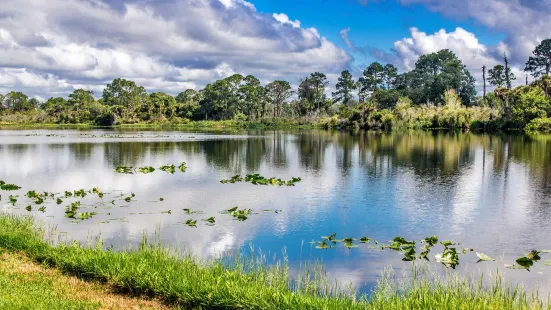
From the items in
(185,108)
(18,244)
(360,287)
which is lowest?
(360,287)

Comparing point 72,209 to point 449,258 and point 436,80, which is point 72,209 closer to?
point 449,258

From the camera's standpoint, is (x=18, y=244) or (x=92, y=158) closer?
(x=18, y=244)

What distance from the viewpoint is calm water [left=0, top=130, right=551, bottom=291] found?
42.9ft

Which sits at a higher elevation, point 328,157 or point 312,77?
point 312,77

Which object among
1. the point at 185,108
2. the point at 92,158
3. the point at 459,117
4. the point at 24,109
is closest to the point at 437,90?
the point at 459,117

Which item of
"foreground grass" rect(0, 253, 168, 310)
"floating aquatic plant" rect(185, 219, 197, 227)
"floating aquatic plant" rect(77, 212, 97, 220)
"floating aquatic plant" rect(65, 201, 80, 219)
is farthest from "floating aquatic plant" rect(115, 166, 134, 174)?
"foreground grass" rect(0, 253, 168, 310)

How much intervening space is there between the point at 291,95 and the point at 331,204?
113268mm

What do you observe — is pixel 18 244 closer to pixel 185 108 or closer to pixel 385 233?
pixel 385 233

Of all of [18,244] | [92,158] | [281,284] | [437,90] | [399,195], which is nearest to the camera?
[281,284]

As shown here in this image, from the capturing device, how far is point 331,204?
1919 cm

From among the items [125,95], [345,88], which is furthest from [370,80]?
[125,95]

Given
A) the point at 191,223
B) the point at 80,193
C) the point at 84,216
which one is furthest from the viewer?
the point at 80,193

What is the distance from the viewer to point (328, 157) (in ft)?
125

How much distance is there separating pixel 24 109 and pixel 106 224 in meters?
171
